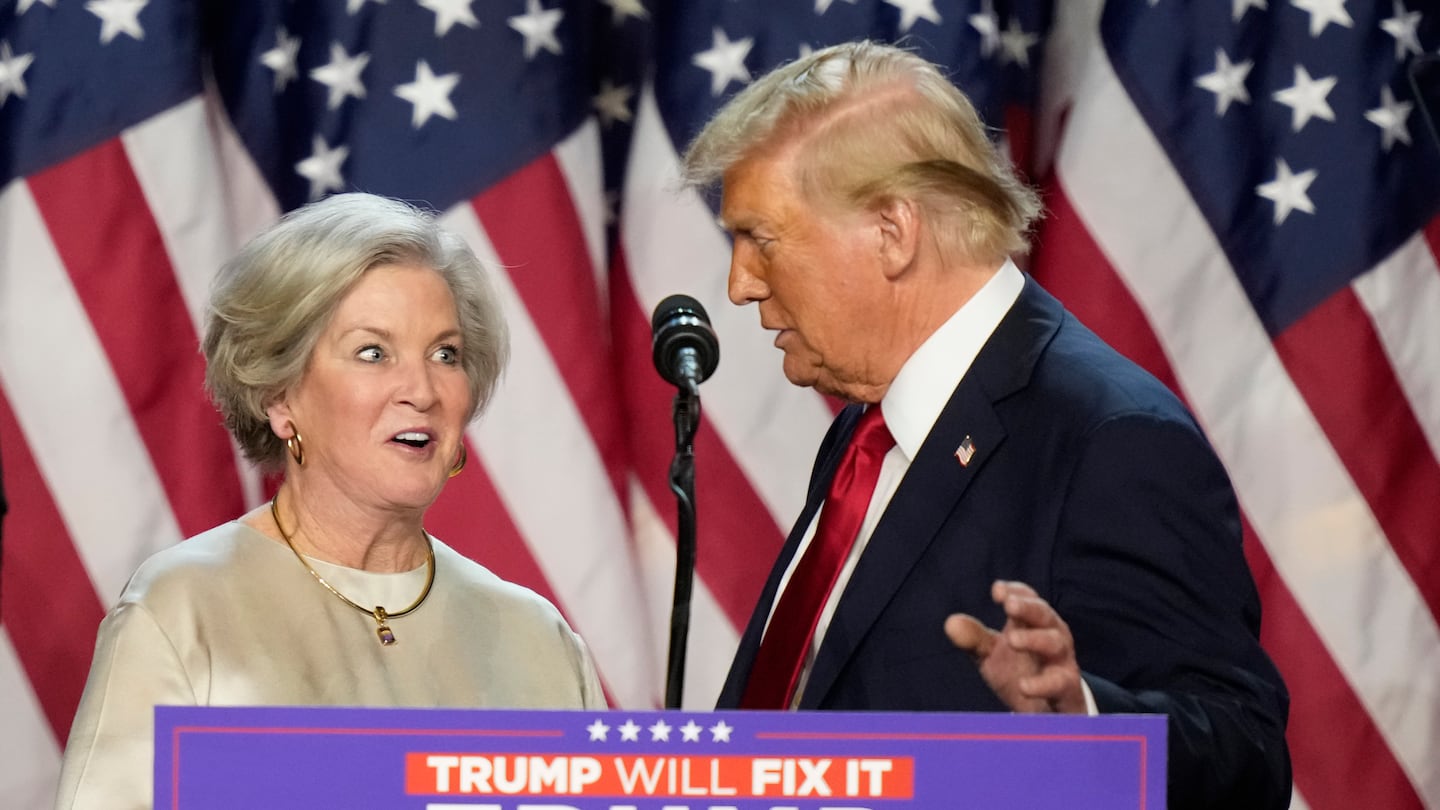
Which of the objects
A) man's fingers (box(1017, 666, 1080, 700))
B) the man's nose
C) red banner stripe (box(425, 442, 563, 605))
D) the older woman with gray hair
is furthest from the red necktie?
red banner stripe (box(425, 442, 563, 605))

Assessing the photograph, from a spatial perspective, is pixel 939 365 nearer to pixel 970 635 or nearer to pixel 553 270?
A: pixel 970 635

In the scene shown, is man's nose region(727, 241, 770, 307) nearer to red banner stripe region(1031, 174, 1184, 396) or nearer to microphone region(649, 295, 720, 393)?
microphone region(649, 295, 720, 393)

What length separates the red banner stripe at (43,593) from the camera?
355cm

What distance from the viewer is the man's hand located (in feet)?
4.59

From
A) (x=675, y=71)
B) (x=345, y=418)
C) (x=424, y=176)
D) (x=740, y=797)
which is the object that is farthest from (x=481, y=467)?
(x=740, y=797)

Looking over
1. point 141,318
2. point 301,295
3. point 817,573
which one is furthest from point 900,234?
point 141,318

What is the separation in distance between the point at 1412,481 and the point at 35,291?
10.0 feet

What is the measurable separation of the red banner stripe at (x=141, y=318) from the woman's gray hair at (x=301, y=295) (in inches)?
46.6

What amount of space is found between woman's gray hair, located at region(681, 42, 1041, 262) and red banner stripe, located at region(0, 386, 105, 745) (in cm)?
200

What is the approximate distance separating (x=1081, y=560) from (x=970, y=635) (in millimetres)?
533

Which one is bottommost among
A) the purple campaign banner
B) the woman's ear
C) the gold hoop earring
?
the purple campaign banner

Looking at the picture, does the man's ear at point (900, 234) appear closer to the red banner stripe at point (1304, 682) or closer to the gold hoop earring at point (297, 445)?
the gold hoop earring at point (297, 445)

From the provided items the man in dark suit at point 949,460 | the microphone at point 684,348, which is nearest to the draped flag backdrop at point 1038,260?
the man in dark suit at point 949,460

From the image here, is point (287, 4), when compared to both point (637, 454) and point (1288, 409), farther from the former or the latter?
point (1288, 409)
